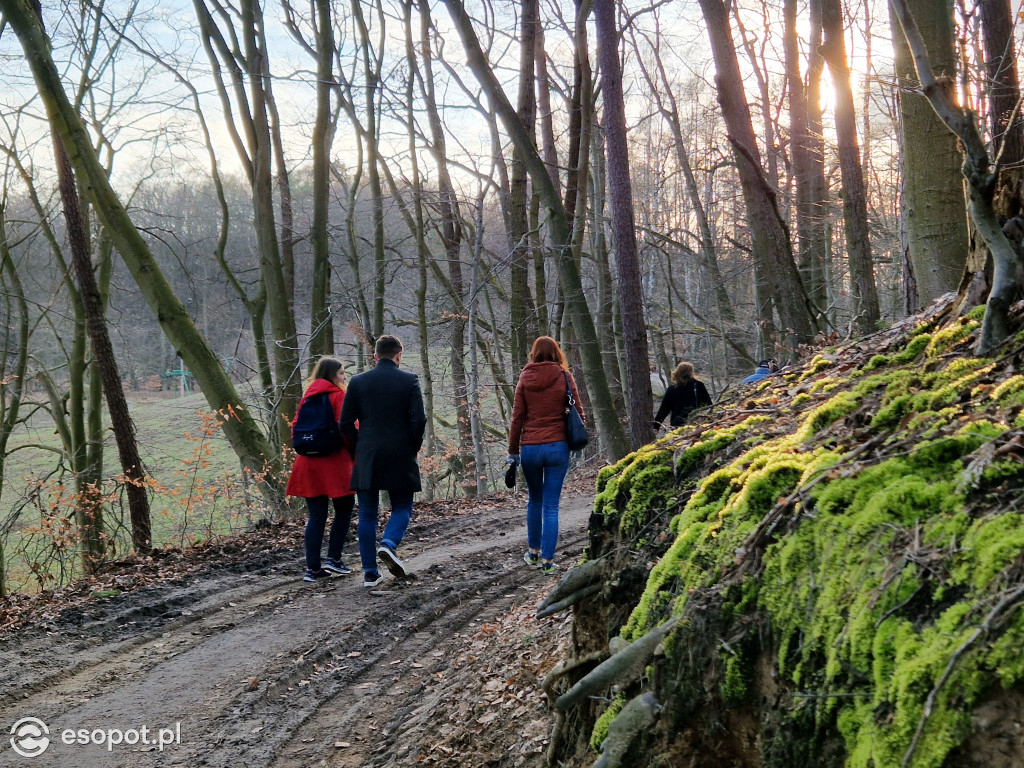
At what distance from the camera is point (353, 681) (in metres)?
5.74

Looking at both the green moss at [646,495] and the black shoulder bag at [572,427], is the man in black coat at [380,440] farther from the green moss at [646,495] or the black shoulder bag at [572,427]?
the green moss at [646,495]

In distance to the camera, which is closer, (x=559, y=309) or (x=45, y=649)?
(x=45, y=649)

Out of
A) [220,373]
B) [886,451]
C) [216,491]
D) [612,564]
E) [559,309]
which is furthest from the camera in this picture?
[559,309]

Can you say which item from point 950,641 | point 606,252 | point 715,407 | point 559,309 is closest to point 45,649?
point 715,407

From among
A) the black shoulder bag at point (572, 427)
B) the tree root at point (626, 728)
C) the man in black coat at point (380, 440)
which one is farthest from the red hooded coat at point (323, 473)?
the tree root at point (626, 728)

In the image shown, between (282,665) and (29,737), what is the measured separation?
1633 mm

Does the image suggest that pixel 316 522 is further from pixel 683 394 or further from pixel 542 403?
pixel 683 394

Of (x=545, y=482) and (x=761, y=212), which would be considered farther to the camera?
(x=761, y=212)

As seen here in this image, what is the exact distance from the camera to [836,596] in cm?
221

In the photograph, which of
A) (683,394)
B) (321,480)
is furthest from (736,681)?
(683,394)

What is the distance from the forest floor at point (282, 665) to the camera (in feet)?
15.1

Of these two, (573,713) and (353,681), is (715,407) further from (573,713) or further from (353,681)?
(353,681)

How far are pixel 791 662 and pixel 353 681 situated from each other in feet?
13.8

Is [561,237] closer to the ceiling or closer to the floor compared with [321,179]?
closer to the floor
